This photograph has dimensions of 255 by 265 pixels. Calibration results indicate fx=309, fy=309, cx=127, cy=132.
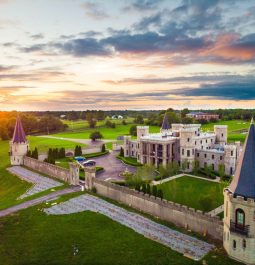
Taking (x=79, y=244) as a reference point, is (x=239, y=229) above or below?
above

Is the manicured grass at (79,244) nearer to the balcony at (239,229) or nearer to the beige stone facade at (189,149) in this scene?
the balcony at (239,229)

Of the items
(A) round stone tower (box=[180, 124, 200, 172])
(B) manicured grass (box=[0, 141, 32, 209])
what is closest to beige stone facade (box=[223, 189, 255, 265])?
(B) manicured grass (box=[0, 141, 32, 209])

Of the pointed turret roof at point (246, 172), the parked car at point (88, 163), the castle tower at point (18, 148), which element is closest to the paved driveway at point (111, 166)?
the parked car at point (88, 163)

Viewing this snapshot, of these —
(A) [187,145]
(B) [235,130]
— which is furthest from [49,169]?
Answer: (B) [235,130]

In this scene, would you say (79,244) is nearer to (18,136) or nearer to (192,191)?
(192,191)

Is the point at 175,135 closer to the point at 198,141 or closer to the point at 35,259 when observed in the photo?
the point at 198,141

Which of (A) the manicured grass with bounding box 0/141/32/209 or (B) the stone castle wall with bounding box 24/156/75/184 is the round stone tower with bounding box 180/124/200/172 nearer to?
(B) the stone castle wall with bounding box 24/156/75/184

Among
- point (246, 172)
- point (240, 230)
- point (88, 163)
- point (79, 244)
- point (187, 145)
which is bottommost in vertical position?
point (79, 244)

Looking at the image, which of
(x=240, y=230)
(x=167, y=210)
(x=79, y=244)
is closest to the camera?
(x=240, y=230)
